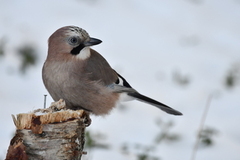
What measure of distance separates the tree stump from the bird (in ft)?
3.24

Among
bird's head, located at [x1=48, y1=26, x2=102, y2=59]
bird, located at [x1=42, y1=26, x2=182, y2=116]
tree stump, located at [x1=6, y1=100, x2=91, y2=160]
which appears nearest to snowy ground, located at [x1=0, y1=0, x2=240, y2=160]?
bird, located at [x1=42, y1=26, x2=182, y2=116]

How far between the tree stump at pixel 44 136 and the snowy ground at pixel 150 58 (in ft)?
5.88

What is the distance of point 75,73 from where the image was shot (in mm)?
3732

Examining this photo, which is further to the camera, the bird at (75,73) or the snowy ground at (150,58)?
the snowy ground at (150,58)

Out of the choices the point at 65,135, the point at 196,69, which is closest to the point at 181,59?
the point at 196,69

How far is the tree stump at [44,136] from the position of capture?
2.61m

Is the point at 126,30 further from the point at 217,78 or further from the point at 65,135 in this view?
the point at 65,135

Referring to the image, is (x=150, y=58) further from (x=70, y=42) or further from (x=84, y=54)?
(x=70, y=42)

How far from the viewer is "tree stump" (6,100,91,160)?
8.57ft

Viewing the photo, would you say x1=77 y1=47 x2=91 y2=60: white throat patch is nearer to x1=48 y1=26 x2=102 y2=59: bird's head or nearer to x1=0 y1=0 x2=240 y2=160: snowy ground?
x1=48 y1=26 x2=102 y2=59: bird's head

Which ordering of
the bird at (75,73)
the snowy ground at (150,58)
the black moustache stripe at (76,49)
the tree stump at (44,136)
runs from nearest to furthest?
the tree stump at (44,136) < the bird at (75,73) < the black moustache stripe at (76,49) < the snowy ground at (150,58)

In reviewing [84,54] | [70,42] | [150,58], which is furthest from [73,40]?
[150,58]

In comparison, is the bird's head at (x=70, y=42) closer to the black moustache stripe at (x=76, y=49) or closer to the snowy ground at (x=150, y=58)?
the black moustache stripe at (x=76, y=49)

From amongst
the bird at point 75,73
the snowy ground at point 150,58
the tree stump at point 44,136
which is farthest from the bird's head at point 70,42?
the tree stump at point 44,136
